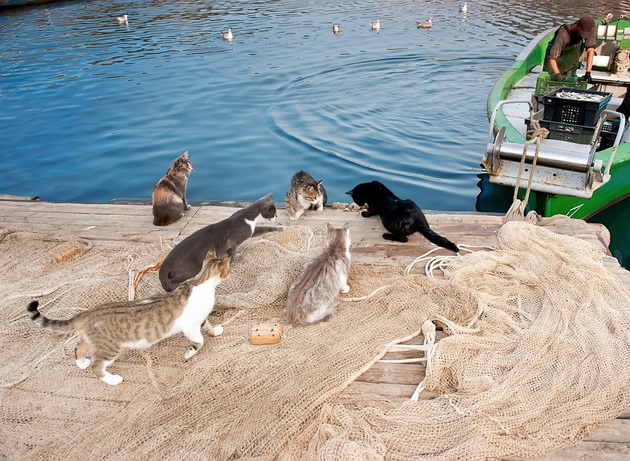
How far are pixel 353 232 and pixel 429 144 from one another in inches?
248

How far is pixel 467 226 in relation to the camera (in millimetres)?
5410

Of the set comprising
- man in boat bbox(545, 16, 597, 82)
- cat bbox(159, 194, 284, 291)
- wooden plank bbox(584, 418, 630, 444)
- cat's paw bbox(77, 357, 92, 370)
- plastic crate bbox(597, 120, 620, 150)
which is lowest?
cat's paw bbox(77, 357, 92, 370)

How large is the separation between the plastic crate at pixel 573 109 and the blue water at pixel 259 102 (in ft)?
8.71

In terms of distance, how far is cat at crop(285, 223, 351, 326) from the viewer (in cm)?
378

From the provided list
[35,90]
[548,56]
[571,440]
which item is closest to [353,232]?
[571,440]

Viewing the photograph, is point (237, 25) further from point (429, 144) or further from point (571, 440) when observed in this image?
point (571, 440)

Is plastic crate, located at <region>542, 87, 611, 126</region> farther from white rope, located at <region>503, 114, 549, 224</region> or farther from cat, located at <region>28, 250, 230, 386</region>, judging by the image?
cat, located at <region>28, 250, 230, 386</region>

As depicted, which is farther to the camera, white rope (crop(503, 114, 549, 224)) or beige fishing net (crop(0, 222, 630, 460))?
white rope (crop(503, 114, 549, 224))

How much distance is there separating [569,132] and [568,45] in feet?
11.0

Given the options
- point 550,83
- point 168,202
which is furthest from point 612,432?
point 550,83

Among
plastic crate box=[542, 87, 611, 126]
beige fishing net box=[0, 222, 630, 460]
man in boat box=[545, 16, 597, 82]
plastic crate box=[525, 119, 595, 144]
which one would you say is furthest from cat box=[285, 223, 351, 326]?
man in boat box=[545, 16, 597, 82]

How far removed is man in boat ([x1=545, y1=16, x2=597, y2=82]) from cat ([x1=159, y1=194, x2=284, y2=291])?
6105 millimetres

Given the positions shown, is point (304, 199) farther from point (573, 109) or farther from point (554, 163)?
point (573, 109)

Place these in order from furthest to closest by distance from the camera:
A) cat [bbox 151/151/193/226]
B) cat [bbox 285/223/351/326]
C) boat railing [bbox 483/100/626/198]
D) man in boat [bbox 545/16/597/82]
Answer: man in boat [bbox 545/16/597/82], cat [bbox 151/151/193/226], boat railing [bbox 483/100/626/198], cat [bbox 285/223/351/326]
